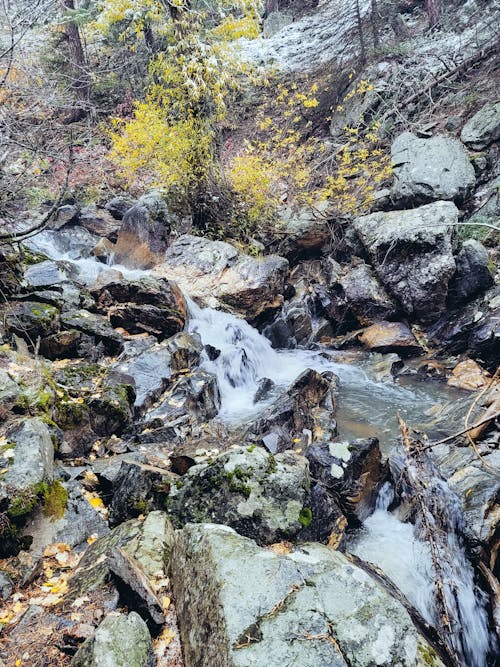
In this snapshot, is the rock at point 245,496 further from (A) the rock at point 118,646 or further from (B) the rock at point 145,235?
(B) the rock at point 145,235

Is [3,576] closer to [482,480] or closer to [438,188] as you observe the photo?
[482,480]

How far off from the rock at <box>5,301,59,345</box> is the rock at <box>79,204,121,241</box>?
25.2 ft

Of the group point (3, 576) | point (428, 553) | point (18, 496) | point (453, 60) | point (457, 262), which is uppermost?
point (453, 60)

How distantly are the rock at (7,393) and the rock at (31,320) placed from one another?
1487 mm

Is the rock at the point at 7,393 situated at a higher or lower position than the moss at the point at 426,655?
higher

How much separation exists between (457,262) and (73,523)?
9254 mm

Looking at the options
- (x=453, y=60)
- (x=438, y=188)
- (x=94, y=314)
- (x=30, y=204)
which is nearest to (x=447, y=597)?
(x=94, y=314)

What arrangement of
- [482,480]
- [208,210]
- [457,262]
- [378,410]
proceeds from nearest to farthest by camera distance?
1. [482,480]
2. [378,410]
3. [457,262]
4. [208,210]

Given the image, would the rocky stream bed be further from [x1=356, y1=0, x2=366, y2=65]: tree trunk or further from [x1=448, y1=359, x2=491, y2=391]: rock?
[x1=356, y1=0, x2=366, y2=65]: tree trunk

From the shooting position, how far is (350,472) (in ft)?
14.2

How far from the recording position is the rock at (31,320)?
575 centimetres

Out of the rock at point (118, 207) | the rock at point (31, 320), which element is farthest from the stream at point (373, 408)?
the rock at point (31, 320)

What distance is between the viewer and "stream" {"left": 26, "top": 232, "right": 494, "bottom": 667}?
3.50 m

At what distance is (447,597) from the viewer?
3500mm
